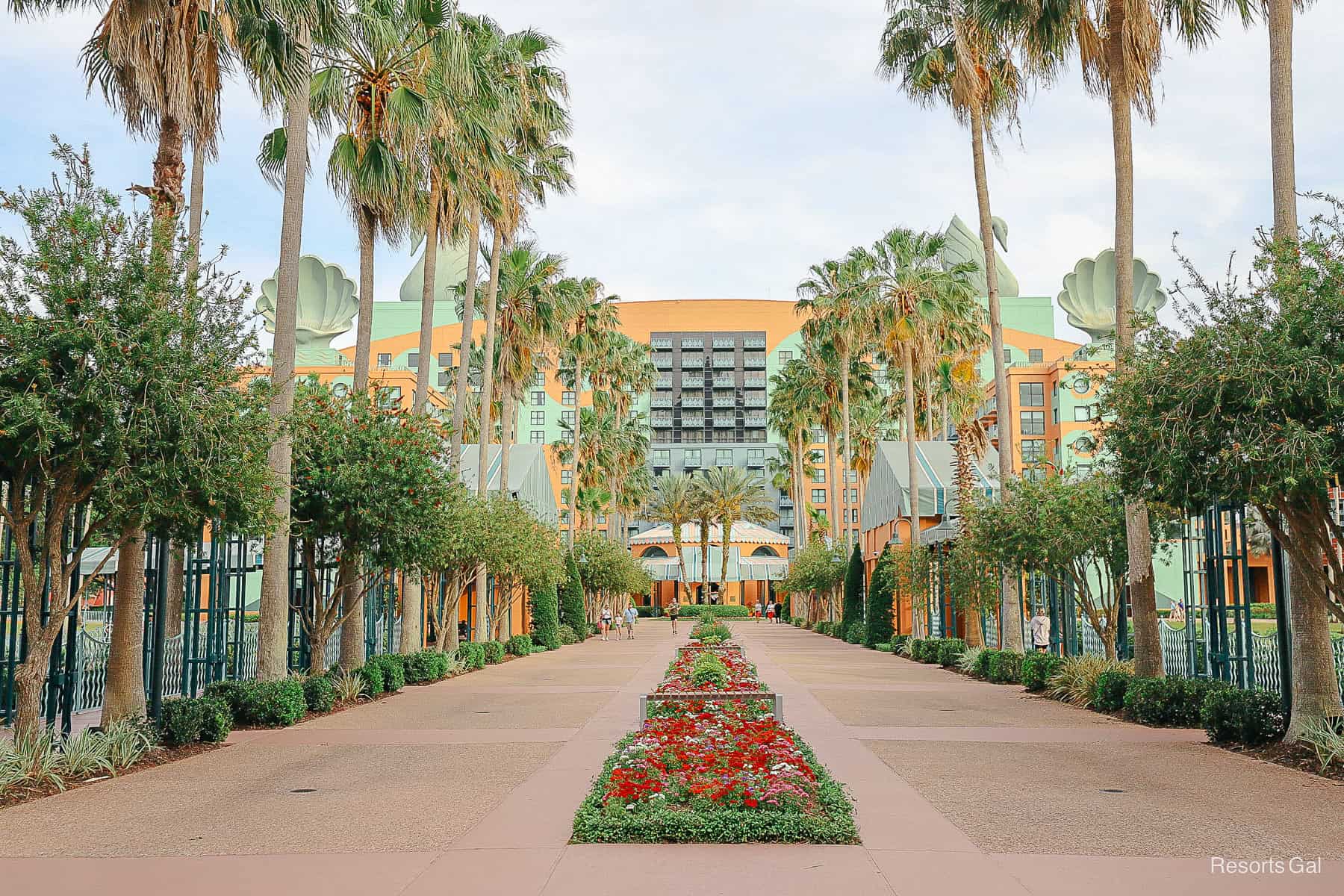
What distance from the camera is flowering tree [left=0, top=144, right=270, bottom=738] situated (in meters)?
10.1

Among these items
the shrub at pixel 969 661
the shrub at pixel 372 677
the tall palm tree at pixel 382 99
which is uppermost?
the tall palm tree at pixel 382 99

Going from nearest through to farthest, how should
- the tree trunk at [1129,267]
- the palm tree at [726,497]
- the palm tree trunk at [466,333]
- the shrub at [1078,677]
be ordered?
the tree trunk at [1129,267] → the shrub at [1078,677] → the palm tree trunk at [466,333] → the palm tree at [726,497]

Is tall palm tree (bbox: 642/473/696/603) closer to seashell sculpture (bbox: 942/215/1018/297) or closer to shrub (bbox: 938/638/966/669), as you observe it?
seashell sculpture (bbox: 942/215/1018/297)

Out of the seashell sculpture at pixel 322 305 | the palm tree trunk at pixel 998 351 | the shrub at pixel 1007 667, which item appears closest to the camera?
the shrub at pixel 1007 667

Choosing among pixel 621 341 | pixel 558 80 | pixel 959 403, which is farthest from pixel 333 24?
pixel 621 341

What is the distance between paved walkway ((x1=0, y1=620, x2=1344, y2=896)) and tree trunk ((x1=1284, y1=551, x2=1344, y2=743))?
1.03 metres

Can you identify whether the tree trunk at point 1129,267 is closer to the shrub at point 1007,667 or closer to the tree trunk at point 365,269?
the shrub at point 1007,667

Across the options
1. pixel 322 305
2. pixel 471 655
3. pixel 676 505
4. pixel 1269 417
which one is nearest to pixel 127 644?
pixel 1269 417

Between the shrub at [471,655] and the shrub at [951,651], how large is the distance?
458 inches

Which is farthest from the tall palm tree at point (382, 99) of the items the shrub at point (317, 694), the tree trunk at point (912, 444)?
the tree trunk at point (912, 444)

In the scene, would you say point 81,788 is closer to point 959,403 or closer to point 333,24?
point 333,24

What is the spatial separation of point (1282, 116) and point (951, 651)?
17.6 meters

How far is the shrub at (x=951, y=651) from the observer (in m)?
27.9

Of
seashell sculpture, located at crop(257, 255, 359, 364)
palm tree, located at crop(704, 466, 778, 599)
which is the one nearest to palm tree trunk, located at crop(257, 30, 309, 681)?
palm tree, located at crop(704, 466, 778, 599)
